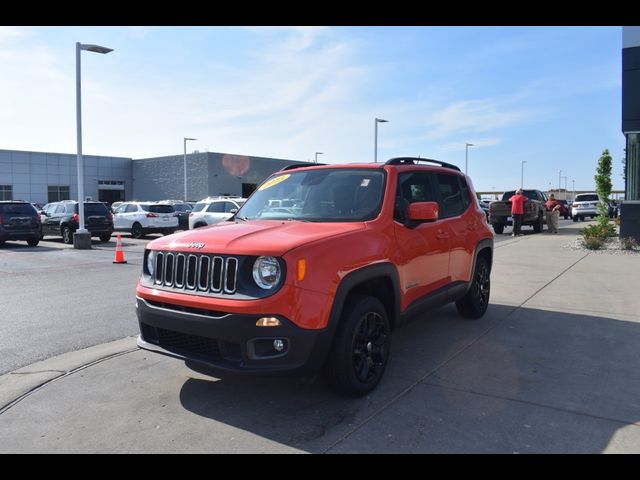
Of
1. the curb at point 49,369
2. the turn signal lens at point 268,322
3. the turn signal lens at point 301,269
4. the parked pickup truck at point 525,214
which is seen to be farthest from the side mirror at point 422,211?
the parked pickup truck at point 525,214

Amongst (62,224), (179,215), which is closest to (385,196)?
(62,224)

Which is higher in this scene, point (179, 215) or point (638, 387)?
point (179, 215)

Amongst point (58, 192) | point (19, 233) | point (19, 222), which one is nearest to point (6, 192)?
point (58, 192)

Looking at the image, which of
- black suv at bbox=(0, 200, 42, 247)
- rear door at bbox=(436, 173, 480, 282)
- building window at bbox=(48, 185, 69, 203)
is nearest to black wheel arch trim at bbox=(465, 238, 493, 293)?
rear door at bbox=(436, 173, 480, 282)

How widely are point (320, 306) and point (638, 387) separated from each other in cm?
277

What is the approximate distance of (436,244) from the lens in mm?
5148

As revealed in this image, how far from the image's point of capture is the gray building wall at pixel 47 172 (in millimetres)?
50156

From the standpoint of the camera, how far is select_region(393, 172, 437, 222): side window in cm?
464

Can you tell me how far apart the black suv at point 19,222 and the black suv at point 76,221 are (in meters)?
1.39

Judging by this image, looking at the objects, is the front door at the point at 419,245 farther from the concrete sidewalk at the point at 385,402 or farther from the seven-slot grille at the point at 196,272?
the seven-slot grille at the point at 196,272

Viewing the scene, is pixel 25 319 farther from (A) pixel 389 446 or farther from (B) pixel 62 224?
(B) pixel 62 224

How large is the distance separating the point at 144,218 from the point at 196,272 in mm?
19764

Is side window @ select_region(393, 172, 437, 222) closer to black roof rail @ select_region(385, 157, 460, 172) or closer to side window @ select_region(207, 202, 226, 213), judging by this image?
black roof rail @ select_region(385, 157, 460, 172)
